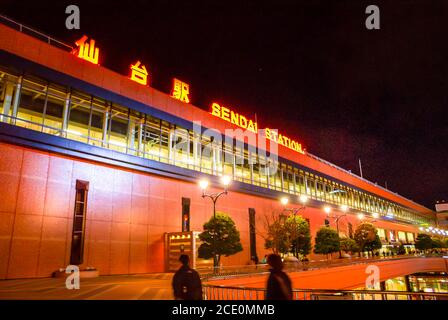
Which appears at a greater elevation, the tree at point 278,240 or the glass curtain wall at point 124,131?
the glass curtain wall at point 124,131

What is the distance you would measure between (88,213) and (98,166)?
10.9ft

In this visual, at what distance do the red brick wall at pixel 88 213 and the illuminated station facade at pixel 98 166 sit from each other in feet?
0.20

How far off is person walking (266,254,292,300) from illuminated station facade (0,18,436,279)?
17724mm

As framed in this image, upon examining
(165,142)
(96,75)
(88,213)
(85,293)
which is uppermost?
(96,75)

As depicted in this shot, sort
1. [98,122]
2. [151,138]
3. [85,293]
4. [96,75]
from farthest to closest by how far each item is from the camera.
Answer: [151,138]
[98,122]
[96,75]
[85,293]

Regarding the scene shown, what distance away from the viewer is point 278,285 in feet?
20.4

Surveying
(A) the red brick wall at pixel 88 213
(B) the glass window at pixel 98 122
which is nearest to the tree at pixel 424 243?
(A) the red brick wall at pixel 88 213

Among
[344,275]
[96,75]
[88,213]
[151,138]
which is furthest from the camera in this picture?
[151,138]

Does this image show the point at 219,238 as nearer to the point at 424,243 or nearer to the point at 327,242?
the point at 327,242

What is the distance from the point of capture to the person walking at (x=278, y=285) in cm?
617

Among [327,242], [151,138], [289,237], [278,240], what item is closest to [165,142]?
[151,138]

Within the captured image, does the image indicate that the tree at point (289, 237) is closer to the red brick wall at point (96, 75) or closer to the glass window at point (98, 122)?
the red brick wall at point (96, 75)

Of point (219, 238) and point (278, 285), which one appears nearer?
point (278, 285)
